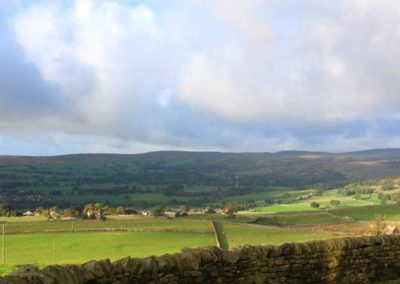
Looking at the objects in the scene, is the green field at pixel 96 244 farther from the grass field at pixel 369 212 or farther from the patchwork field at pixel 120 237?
the grass field at pixel 369 212

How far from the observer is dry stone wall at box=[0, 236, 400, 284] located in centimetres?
823

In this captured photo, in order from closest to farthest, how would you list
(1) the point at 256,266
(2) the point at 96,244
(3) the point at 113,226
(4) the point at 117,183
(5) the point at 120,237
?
(1) the point at 256,266, (2) the point at 96,244, (5) the point at 120,237, (3) the point at 113,226, (4) the point at 117,183

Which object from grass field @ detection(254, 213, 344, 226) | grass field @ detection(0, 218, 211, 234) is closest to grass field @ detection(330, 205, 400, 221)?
grass field @ detection(254, 213, 344, 226)

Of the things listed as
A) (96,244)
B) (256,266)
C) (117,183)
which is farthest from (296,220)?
(117,183)

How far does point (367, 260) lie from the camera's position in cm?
1281

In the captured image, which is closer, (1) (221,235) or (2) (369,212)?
(1) (221,235)

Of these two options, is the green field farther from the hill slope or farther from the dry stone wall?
the hill slope

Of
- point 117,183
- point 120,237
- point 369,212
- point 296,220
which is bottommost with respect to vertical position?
point 296,220

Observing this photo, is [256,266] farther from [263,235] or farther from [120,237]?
[120,237]

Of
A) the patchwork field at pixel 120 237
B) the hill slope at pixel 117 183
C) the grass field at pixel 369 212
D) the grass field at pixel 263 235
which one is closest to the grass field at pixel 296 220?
the grass field at pixel 369 212

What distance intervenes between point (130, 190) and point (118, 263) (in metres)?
133

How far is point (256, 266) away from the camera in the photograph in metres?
10.8

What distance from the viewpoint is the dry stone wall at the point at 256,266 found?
324 inches

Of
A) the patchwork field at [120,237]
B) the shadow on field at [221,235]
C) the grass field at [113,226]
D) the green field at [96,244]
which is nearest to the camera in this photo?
the green field at [96,244]
